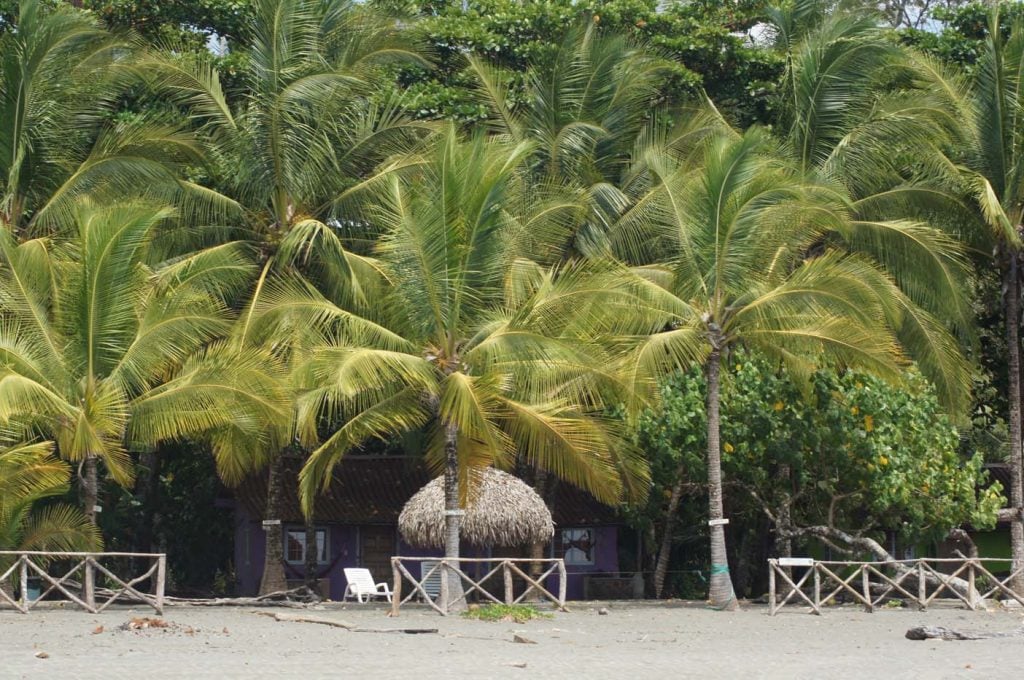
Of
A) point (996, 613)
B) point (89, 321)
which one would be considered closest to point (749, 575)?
point (996, 613)

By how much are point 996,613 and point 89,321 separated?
14040 mm

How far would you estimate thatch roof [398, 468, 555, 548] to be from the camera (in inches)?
855

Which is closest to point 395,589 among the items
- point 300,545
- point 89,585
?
Result: point 89,585

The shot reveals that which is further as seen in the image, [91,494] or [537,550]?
[537,550]

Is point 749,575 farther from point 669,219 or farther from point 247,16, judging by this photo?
point 247,16

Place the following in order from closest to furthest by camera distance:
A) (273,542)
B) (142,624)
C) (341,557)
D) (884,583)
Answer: (142,624) < (884,583) < (273,542) < (341,557)

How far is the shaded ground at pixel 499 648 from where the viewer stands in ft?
41.9

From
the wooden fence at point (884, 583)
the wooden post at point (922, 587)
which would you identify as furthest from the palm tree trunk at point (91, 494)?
the wooden post at point (922, 587)

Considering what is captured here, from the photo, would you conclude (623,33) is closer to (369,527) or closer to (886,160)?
(886,160)

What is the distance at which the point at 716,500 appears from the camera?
20766mm

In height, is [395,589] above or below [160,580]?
below

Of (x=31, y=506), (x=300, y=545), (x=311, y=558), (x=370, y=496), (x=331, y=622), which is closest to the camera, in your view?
(x=331, y=622)

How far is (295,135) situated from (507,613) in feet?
29.4

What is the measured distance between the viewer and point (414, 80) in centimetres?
2759
